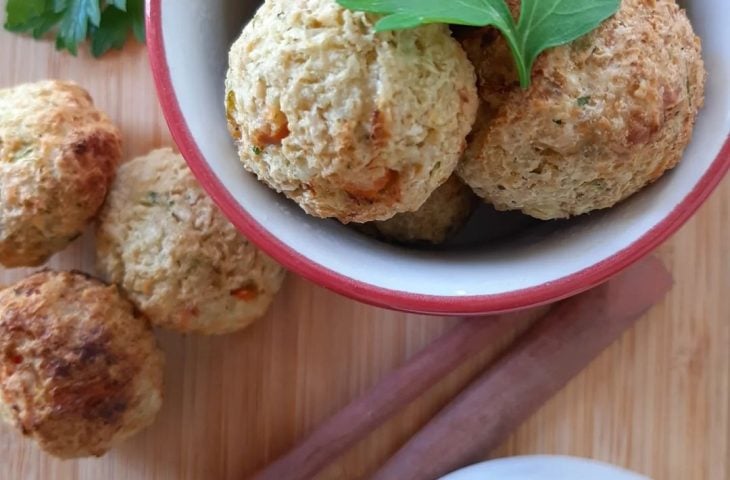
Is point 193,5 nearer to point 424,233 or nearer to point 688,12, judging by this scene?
point 424,233

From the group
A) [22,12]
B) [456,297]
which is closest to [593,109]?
[456,297]

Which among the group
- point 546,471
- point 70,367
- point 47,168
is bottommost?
point 546,471

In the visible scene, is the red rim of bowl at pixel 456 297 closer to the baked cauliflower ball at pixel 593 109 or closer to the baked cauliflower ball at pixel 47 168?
the baked cauliflower ball at pixel 593 109

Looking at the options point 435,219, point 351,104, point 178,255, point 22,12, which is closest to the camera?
point 351,104

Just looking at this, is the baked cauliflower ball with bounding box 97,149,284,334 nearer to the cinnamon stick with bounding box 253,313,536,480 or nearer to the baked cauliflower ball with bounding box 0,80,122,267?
the baked cauliflower ball with bounding box 0,80,122,267

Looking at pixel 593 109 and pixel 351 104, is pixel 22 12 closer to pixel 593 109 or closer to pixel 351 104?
pixel 351 104

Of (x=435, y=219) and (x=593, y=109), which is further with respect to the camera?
(x=435, y=219)

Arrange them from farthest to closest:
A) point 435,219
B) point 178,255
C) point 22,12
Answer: point 22,12
point 178,255
point 435,219

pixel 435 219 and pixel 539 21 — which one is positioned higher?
pixel 539 21
